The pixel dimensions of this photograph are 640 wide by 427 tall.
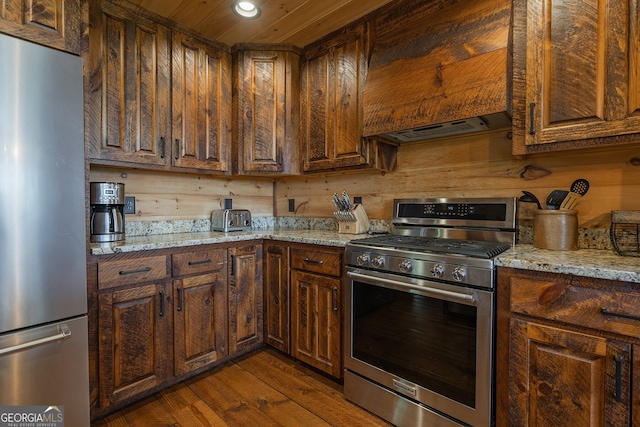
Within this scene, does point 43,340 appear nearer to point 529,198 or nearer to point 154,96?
point 154,96

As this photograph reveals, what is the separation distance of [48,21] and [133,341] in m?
1.57

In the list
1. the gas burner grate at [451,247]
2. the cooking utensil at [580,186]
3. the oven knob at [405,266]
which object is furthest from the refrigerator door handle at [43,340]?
the cooking utensil at [580,186]

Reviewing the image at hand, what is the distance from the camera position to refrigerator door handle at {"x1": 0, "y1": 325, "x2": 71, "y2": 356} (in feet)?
4.03

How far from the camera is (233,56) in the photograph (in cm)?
244

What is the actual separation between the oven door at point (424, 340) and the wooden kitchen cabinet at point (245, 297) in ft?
2.61

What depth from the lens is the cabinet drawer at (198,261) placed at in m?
1.86

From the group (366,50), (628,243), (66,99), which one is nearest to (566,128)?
(628,243)

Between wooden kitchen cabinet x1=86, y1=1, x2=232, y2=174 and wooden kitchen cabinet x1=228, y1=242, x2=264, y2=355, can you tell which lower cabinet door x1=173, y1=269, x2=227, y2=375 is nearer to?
wooden kitchen cabinet x1=228, y1=242, x2=264, y2=355

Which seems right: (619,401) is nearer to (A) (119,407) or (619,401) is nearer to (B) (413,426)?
(B) (413,426)

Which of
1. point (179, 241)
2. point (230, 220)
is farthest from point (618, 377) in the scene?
point (230, 220)

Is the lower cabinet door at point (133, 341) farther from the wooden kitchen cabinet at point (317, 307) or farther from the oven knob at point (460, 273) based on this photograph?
the oven knob at point (460, 273)

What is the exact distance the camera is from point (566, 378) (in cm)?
114

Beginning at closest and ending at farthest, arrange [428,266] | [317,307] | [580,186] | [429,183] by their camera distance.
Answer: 1. [428,266]
2. [580,186]
3. [317,307]
4. [429,183]

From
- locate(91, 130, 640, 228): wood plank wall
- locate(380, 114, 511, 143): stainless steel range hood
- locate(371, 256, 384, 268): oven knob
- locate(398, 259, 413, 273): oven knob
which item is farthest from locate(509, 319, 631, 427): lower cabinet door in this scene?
locate(380, 114, 511, 143): stainless steel range hood
